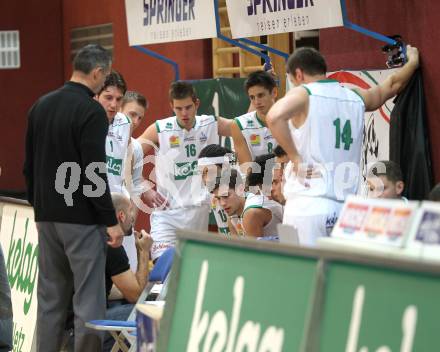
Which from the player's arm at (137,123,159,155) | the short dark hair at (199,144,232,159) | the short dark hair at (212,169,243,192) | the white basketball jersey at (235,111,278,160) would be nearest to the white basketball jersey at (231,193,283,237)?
the short dark hair at (212,169,243,192)

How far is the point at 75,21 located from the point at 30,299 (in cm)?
922

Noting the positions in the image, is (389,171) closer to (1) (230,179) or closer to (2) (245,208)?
(2) (245,208)

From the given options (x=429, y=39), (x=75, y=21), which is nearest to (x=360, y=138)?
(x=429, y=39)

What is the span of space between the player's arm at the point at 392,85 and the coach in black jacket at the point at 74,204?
1.79 metres

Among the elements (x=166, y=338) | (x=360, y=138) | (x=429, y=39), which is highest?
(x=429, y=39)

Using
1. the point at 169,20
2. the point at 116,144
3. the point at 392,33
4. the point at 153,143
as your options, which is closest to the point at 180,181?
the point at 153,143

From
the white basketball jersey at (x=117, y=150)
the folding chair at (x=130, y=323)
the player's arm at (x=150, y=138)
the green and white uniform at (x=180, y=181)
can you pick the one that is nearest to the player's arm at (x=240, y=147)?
the green and white uniform at (x=180, y=181)

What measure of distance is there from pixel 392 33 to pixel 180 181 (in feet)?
8.77

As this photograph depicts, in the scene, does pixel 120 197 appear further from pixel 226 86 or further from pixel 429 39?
pixel 226 86

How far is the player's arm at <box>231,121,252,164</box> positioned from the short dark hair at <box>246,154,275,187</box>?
0.75 m

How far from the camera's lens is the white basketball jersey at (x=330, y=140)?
20.1 feet

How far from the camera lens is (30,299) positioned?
6.81m

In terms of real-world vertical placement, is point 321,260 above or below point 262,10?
below

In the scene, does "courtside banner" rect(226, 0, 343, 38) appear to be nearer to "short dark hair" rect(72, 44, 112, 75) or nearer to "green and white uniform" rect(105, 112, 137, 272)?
"green and white uniform" rect(105, 112, 137, 272)
